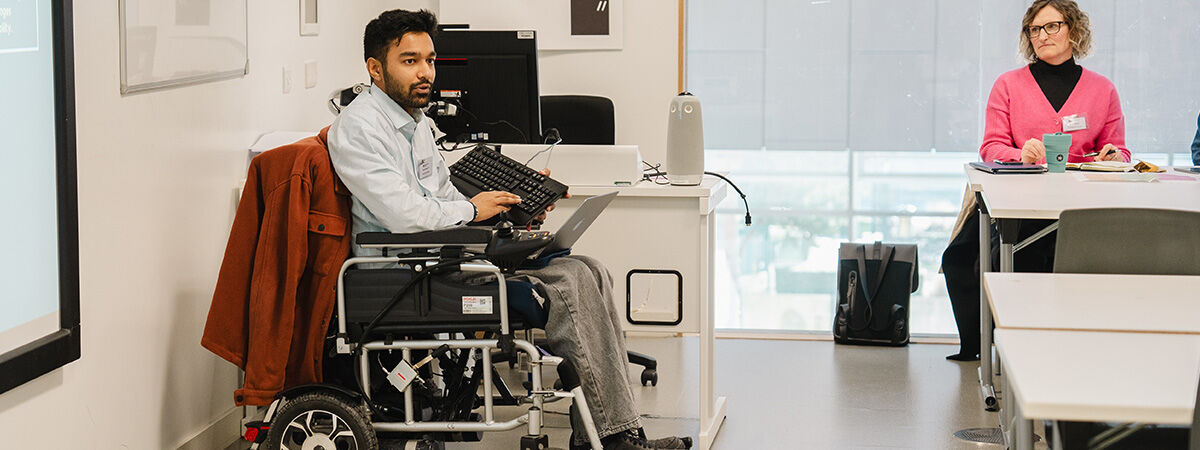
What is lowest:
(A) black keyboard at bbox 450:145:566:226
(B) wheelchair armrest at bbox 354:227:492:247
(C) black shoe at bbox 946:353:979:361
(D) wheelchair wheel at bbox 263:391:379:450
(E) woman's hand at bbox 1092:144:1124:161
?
(C) black shoe at bbox 946:353:979:361

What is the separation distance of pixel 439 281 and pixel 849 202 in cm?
273

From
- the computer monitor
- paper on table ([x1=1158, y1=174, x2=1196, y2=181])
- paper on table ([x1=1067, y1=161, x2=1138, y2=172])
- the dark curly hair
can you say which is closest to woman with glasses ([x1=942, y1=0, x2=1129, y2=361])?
paper on table ([x1=1067, y1=161, x2=1138, y2=172])

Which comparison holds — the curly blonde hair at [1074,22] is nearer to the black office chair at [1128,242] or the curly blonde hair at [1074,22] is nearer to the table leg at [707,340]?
the table leg at [707,340]

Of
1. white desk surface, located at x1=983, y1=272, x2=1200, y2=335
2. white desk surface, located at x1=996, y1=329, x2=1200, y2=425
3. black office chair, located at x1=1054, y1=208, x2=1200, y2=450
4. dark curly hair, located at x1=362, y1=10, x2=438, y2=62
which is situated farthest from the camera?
dark curly hair, located at x1=362, y1=10, x2=438, y2=62

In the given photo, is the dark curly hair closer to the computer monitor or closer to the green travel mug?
the computer monitor

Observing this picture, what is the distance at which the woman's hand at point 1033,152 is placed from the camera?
162 inches

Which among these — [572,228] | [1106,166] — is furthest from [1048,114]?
[572,228]

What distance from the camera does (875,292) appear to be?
4898 mm

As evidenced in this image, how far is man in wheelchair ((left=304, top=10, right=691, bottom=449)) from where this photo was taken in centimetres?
291

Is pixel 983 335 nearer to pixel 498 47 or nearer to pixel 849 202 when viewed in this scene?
pixel 849 202

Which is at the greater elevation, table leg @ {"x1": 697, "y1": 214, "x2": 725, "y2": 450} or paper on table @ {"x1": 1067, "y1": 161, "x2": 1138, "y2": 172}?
paper on table @ {"x1": 1067, "y1": 161, "x2": 1138, "y2": 172}

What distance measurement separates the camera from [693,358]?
4773 mm

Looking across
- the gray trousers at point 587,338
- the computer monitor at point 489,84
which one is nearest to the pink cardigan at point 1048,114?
the computer monitor at point 489,84

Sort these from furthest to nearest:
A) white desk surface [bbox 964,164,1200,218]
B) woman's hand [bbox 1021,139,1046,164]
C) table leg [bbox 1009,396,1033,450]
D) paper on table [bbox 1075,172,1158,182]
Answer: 1. woman's hand [bbox 1021,139,1046,164]
2. paper on table [bbox 1075,172,1158,182]
3. white desk surface [bbox 964,164,1200,218]
4. table leg [bbox 1009,396,1033,450]
